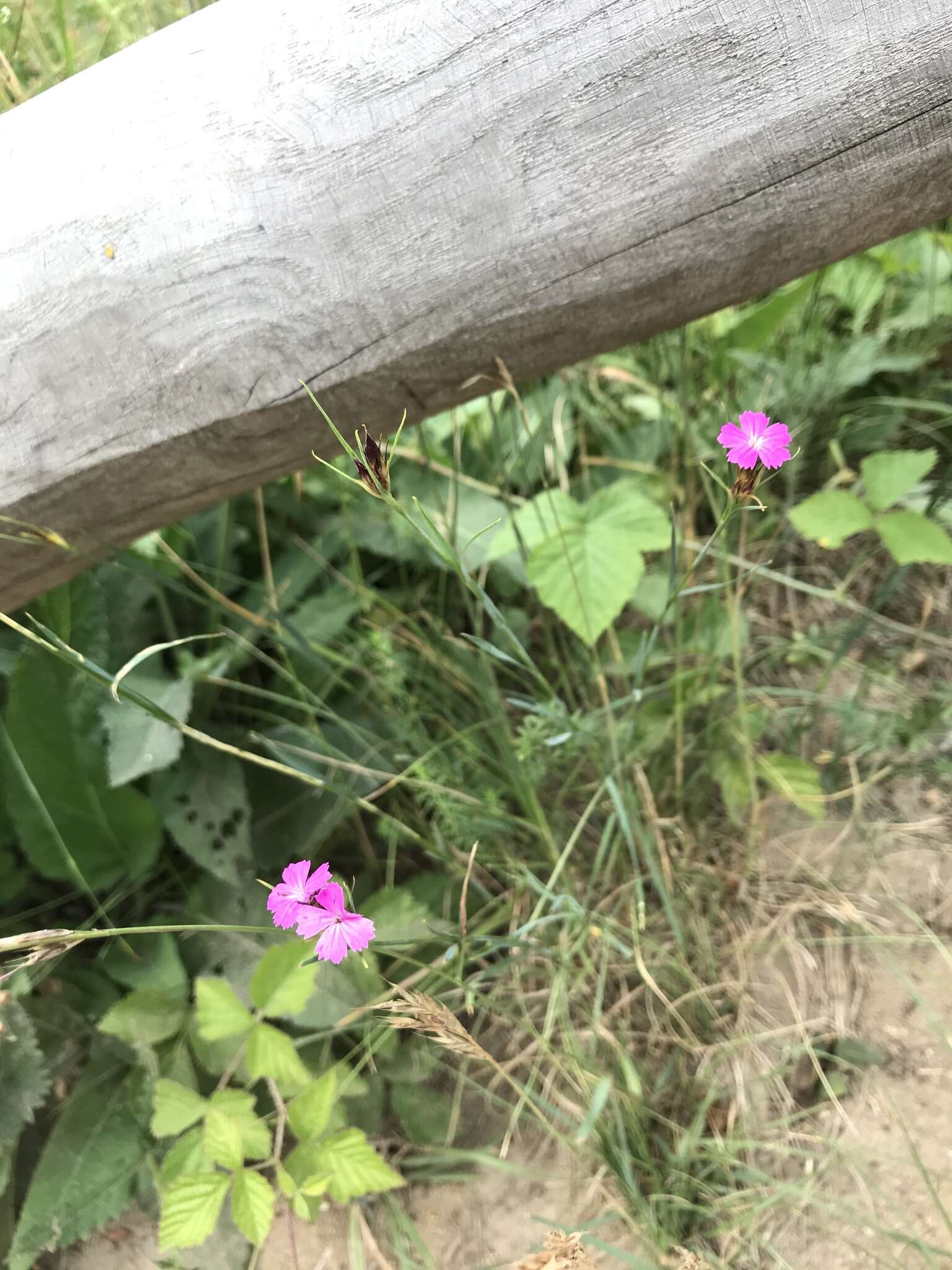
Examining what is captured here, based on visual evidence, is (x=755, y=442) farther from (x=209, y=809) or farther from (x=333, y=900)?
(x=209, y=809)

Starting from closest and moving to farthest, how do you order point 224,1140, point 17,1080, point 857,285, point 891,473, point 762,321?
1. point 224,1140
2. point 17,1080
3. point 891,473
4. point 762,321
5. point 857,285

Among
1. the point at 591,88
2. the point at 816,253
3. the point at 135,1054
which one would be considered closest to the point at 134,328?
the point at 591,88

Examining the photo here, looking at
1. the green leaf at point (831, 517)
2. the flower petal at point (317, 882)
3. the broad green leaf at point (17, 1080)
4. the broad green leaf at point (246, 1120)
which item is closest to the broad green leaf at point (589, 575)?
the green leaf at point (831, 517)

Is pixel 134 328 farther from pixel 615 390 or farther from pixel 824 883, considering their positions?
pixel 824 883

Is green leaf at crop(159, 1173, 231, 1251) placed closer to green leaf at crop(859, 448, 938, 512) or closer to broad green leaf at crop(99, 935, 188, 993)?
broad green leaf at crop(99, 935, 188, 993)

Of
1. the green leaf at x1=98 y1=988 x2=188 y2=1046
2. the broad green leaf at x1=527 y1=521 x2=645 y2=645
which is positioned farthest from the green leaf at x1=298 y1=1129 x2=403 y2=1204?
the broad green leaf at x1=527 y1=521 x2=645 y2=645

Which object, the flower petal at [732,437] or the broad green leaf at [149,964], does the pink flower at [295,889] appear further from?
the broad green leaf at [149,964]

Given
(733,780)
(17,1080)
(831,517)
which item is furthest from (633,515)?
(17,1080)
